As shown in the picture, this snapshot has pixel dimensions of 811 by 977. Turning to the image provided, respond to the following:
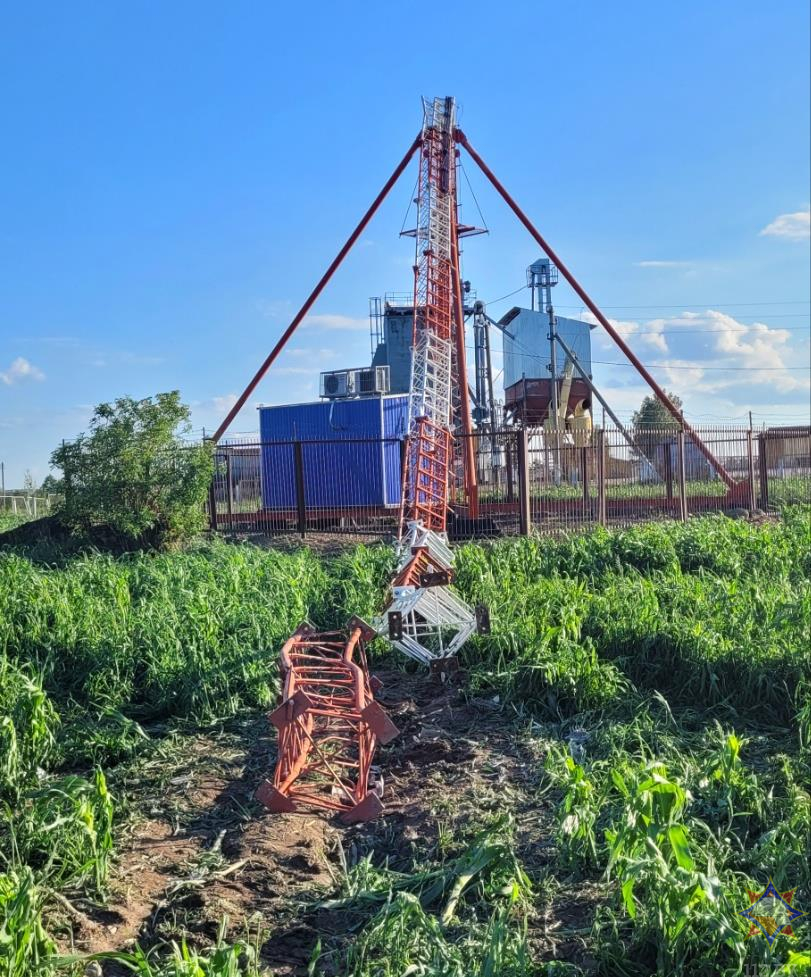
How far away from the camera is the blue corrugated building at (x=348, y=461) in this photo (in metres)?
18.3

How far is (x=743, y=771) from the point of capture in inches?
211

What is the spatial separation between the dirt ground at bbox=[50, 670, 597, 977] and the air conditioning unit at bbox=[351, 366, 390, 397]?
55.0 feet

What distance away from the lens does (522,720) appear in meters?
6.69

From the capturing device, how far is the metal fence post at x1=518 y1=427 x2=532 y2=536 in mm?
15773

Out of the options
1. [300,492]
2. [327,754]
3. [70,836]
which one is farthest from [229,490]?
[70,836]

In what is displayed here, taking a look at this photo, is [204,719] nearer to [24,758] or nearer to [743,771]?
[24,758]

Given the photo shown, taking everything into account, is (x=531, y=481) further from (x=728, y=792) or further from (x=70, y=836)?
(x=70, y=836)

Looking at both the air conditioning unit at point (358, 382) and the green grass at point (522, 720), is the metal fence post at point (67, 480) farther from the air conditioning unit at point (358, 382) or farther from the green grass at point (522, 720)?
the air conditioning unit at point (358, 382)

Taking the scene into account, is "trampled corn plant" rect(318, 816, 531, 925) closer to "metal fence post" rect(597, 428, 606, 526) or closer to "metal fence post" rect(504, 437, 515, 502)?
"metal fence post" rect(597, 428, 606, 526)

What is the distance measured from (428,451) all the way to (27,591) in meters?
9.18

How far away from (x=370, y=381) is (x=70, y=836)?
19.5 m

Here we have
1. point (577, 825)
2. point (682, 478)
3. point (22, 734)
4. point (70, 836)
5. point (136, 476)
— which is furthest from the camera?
point (682, 478)

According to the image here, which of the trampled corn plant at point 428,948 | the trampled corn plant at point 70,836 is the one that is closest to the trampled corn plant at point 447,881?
the trampled corn plant at point 428,948

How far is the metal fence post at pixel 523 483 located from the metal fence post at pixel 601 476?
1596 millimetres
